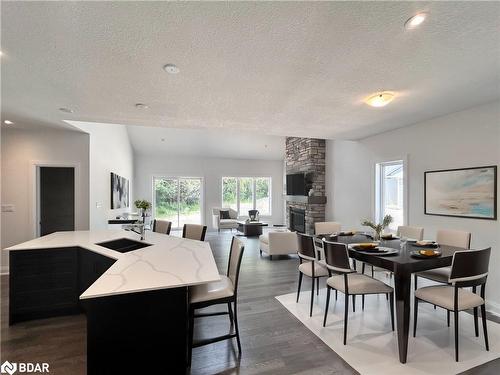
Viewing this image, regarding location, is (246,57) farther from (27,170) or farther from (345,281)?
(27,170)

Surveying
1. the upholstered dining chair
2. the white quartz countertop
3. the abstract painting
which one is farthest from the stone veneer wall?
the white quartz countertop

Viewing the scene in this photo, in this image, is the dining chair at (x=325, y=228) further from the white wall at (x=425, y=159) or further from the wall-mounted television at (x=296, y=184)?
the wall-mounted television at (x=296, y=184)

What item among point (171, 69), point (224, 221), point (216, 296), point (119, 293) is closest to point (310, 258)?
point (216, 296)

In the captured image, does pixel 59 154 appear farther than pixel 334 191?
No

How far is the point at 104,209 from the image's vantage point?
528cm

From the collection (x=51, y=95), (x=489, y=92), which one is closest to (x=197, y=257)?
(x=51, y=95)

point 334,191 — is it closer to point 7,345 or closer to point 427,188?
point 427,188

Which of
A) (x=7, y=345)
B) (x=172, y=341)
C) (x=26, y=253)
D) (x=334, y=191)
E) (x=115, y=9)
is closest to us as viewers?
(x=115, y=9)

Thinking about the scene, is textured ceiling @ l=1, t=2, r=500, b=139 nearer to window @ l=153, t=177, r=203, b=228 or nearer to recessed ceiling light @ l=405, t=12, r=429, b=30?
recessed ceiling light @ l=405, t=12, r=429, b=30

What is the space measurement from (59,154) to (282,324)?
4.79 m

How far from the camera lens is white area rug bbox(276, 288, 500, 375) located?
200cm

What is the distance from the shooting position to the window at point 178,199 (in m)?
9.33

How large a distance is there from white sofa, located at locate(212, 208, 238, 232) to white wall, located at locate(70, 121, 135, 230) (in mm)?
3148

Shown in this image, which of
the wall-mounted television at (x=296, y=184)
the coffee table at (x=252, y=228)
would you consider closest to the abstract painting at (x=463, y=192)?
the wall-mounted television at (x=296, y=184)
